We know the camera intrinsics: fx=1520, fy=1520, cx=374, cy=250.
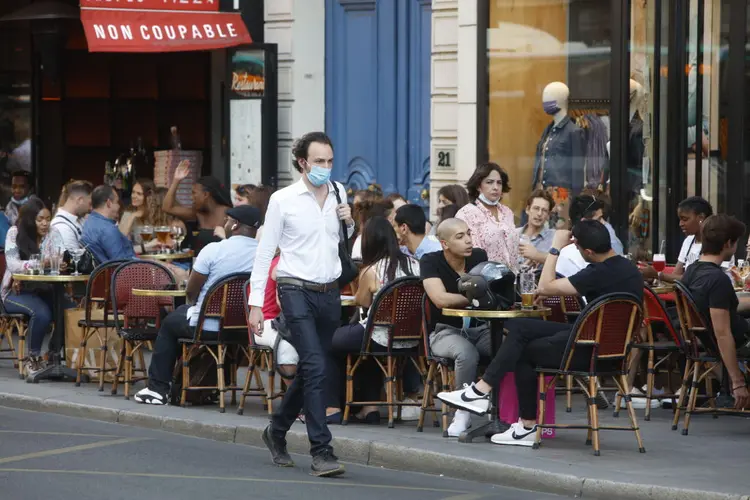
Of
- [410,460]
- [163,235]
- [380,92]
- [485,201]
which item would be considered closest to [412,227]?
[485,201]

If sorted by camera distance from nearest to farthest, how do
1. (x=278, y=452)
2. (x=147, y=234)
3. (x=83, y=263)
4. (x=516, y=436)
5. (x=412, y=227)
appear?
(x=278, y=452)
(x=516, y=436)
(x=412, y=227)
(x=83, y=263)
(x=147, y=234)

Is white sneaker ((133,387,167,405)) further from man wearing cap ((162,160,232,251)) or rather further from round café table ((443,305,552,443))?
round café table ((443,305,552,443))

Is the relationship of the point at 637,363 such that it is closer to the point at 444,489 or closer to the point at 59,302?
the point at 444,489

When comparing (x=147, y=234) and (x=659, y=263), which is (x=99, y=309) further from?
(x=659, y=263)

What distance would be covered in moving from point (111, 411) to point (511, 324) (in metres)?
3.36

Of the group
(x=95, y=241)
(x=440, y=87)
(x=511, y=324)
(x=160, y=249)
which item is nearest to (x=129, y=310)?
(x=95, y=241)

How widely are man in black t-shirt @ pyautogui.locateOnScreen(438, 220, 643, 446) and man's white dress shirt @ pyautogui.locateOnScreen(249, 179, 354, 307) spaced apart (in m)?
1.23

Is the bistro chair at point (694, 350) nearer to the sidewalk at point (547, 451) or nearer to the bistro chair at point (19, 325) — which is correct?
the sidewalk at point (547, 451)

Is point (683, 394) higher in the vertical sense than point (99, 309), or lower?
lower

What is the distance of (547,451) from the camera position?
9344 mm

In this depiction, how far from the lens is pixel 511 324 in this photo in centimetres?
941

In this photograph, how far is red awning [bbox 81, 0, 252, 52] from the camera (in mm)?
16359

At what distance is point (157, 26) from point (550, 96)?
14.9 feet

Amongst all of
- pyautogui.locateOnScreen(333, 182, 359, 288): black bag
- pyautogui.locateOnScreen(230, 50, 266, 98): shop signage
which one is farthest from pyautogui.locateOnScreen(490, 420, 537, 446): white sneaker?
pyautogui.locateOnScreen(230, 50, 266, 98): shop signage
